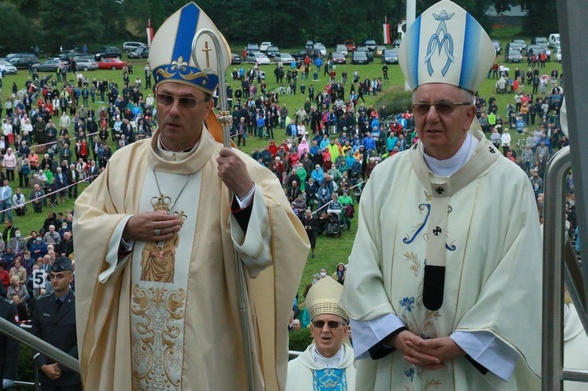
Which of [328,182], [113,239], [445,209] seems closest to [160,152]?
[113,239]

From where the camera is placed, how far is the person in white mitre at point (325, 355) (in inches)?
204

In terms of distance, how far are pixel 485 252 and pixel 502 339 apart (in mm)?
324

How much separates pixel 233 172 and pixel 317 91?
165ft

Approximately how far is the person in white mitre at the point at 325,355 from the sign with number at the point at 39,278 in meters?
16.3

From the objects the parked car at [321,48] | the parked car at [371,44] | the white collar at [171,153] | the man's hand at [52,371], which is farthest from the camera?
the parked car at [371,44]

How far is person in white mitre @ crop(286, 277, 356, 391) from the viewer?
5191 mm

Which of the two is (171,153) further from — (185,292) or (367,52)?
(367,52)

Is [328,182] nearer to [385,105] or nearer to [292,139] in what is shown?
[292,139]

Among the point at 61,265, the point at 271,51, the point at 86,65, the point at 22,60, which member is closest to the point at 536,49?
the point at 271,51

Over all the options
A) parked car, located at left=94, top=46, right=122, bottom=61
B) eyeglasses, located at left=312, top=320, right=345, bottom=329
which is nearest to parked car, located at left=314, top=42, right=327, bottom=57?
parked car, located at left=94, top=46, right=122, bottom=61

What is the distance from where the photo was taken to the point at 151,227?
424 centimetres

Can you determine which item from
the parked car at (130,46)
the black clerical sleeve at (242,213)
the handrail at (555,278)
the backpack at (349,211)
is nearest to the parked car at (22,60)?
the parked car at (130,46)

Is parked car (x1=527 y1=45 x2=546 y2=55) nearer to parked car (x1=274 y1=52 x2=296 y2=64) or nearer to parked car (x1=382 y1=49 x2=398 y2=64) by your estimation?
parked car (x1=382 y1=49 x2=398 y2=64)

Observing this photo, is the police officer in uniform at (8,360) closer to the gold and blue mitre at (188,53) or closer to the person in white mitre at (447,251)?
the gold and blue mitre at (188,53)
